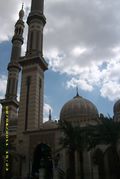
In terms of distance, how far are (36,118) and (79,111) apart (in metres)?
6.39

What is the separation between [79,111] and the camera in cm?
3806

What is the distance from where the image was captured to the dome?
37.7 metres

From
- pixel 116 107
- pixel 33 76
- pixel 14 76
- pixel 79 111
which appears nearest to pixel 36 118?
pixel 33 76

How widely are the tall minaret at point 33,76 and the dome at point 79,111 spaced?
3.97 metres

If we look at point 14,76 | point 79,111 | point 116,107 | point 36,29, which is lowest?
point 79,111

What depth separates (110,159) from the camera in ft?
95.3

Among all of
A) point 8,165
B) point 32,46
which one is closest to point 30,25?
point 32,46

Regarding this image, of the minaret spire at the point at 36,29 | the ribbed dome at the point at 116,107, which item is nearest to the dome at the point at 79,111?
the ribbed dome at the point at 116,107

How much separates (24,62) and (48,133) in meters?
11.4

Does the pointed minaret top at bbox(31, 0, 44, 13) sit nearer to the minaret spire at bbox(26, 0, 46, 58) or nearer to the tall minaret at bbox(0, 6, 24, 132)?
the minaret spire at bbox(26, 0, 46, 58)

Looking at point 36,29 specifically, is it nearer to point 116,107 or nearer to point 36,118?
point 36,118

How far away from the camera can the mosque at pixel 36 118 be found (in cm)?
2905

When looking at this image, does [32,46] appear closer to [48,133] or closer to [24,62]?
[24,62]

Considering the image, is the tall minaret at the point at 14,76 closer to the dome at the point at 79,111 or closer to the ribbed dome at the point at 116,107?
the dome at the point at 79,111
